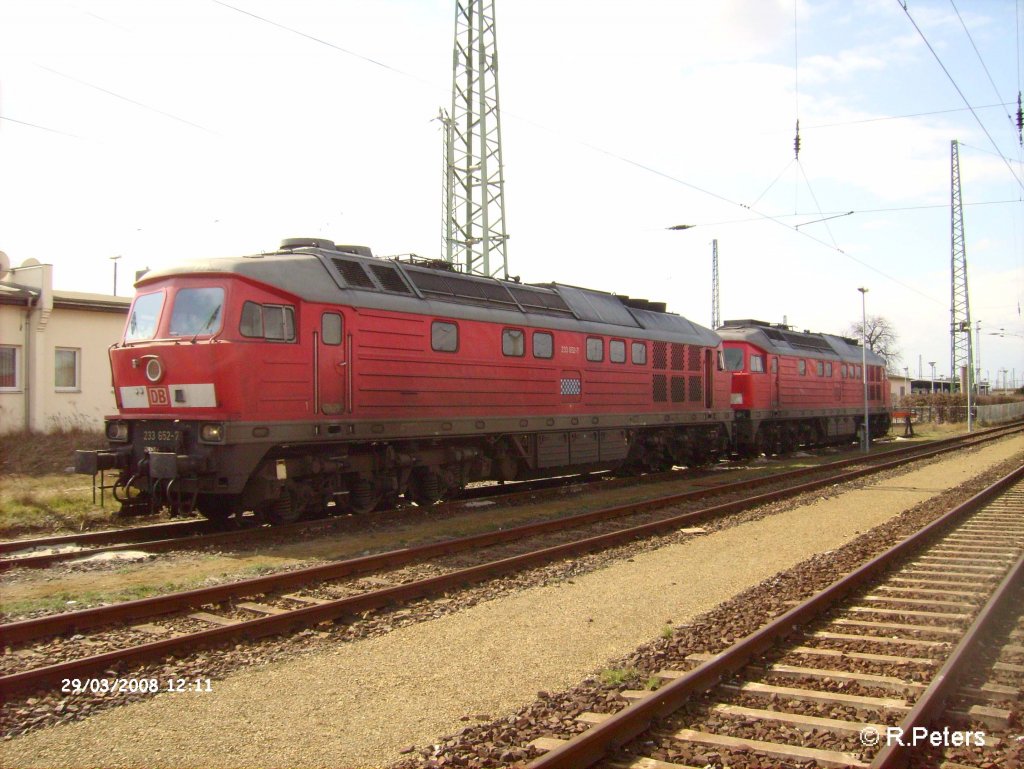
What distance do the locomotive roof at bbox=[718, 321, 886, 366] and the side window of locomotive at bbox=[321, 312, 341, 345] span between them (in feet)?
56.4

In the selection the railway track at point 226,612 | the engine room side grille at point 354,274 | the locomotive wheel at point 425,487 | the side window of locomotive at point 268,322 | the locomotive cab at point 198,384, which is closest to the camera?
the railway track at point 226,612

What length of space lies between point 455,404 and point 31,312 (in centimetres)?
1461

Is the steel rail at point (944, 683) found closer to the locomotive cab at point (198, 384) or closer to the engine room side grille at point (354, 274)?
the locomotive cab at point (198, 384)

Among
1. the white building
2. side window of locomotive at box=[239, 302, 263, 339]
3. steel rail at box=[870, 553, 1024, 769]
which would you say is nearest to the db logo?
side window of locomotive at box=[239, 302, 263, 339]

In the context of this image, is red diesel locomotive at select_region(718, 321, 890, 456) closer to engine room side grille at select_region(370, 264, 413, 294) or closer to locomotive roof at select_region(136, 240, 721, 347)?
locomotive roof at select_region(136, 240, 721, 347)

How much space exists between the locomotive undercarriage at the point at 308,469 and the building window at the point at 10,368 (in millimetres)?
9576

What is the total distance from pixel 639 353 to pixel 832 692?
14.3 metres

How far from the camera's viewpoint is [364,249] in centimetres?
1430

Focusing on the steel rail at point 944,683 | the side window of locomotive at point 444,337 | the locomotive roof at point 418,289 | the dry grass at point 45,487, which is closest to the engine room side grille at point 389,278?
the locomotive roof at point 418,289

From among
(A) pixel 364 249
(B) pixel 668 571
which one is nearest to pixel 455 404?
(A) pixel 364 249

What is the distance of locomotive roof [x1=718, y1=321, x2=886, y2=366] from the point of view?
27188 millimetres

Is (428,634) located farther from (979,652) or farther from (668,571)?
(979,652)

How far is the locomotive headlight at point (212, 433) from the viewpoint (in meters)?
10.9

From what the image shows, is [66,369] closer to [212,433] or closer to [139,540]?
[139,540]
